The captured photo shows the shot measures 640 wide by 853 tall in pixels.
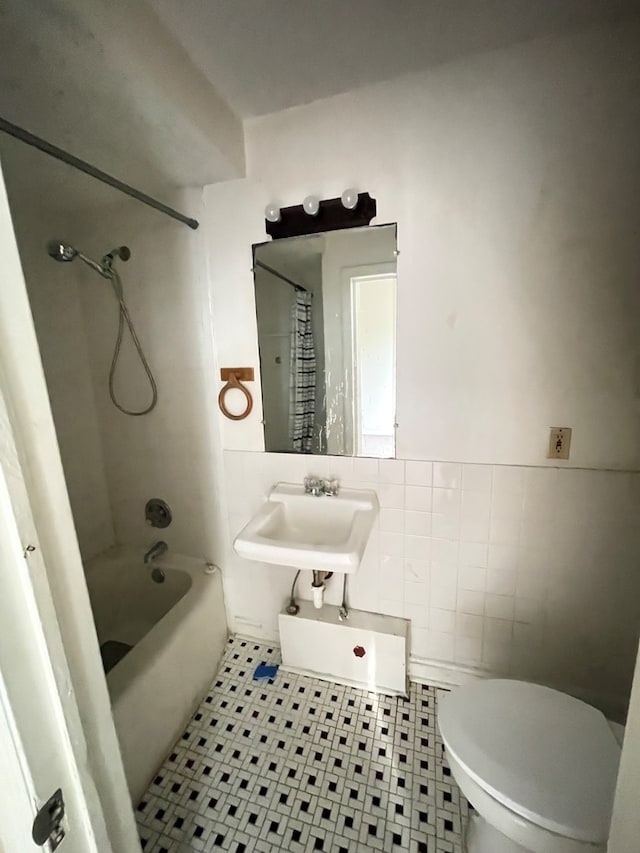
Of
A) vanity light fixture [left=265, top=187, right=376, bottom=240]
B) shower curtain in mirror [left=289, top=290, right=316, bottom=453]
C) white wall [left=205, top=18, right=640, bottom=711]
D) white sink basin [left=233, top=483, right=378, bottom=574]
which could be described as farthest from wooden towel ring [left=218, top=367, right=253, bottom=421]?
vanity light fixture [left=265, top=187, right=376, bottom=240]

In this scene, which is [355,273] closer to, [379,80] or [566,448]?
[379,80]

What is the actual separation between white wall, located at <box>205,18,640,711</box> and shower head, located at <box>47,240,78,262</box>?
53 centimetres

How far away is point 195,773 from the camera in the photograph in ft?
4.29

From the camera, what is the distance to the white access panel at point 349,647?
154 cm

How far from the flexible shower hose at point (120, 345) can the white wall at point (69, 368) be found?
0.16 m

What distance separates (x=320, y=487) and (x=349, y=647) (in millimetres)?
724

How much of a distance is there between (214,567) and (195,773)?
762 millimetres

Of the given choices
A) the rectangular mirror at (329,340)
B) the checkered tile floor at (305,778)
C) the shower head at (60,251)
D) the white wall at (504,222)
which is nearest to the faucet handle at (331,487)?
the rectangular mirror at (329,340)

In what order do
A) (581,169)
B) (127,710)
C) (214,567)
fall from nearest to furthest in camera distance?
(581,169), (127,710), (214,567)

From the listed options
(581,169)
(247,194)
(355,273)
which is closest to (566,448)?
(581,169)

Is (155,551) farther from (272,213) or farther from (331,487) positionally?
(272,213)

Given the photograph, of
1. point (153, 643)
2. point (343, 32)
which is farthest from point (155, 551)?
point (343, 32)

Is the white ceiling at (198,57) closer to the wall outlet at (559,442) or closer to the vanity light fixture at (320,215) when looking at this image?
the vanity light fixture at (320,215)

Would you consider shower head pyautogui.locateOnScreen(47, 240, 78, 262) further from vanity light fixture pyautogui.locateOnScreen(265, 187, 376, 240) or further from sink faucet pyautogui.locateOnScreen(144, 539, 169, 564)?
sink faucet pyautogui.locateOnScreen(144, 539, 169, 564)
